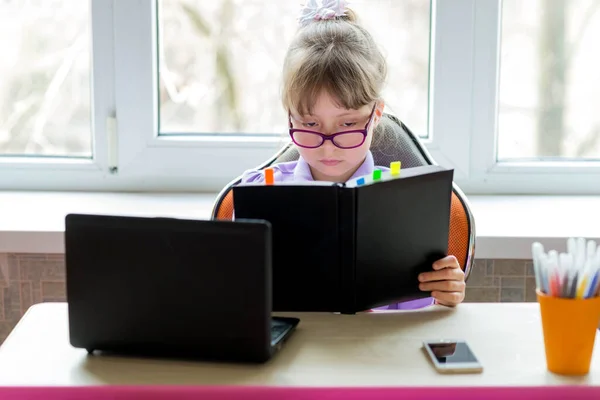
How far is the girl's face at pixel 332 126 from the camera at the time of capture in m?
1.41

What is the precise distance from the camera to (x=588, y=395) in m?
0.94

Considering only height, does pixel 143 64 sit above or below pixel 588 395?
above

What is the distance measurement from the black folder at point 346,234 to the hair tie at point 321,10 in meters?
0.51

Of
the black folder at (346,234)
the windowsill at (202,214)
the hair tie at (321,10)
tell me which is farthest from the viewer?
the windowsill at (202,214)

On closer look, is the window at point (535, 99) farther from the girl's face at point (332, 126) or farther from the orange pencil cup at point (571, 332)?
the orange pencil cup at point (571, 332)

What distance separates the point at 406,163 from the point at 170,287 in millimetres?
727

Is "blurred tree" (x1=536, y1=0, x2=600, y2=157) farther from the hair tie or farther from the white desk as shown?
the white desk

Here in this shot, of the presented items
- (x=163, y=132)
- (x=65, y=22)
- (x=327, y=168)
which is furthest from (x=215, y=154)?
(x=327, y=168)

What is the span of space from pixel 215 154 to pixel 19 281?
0.59 meters

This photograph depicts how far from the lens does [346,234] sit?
1.07m

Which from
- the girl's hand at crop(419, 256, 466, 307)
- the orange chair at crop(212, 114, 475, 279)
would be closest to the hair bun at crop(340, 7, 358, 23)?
the orange chair at crop(212, 114, 475, 279)

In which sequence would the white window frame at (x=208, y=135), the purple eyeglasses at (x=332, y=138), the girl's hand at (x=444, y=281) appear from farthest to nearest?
1. the white window frame at (x=208, y=135)
2. the purple eyeglasses at (x=332, y=138)
3. the girl's hand at (x=444, y=281)

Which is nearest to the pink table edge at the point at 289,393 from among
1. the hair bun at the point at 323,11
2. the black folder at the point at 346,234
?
the black folder at the point at 346,234

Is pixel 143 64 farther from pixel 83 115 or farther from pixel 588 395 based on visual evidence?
pixel 588 395
